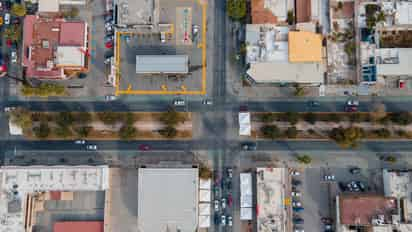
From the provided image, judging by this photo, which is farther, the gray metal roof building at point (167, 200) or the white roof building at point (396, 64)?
the white roof building at point (396, 64)

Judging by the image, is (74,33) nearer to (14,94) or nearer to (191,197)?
(14,94)

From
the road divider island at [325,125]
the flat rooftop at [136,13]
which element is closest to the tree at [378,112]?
the road divider island at [325,125]

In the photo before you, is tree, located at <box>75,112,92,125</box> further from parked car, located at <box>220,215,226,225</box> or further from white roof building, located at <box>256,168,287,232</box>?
white roof building, located at <box>256,168,287,232</box>

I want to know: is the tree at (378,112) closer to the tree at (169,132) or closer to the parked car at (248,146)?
the parked car at (248,146)

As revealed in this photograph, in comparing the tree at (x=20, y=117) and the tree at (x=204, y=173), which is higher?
the tree at (x=20, y=117)

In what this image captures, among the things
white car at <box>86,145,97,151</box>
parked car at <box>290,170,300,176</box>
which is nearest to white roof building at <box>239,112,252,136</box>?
parked car at <box>290,170,300,176</box>

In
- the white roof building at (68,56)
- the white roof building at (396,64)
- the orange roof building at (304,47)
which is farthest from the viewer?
the white roof building at (68,56)

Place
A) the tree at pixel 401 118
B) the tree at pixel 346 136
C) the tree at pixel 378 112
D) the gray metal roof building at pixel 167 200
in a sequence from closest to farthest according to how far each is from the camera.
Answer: the gray metal roof building at pixel 167 200 < the tree at pixel 346 136 < the tree at pixel 401 118 < the tree at pixel 378 112
